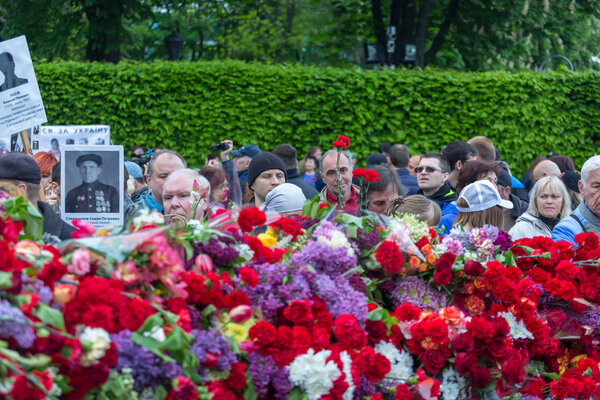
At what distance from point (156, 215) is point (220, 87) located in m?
11.3

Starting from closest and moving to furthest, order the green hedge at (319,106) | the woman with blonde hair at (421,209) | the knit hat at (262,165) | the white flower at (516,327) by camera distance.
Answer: the white flower at (516,327) → the woman with blonde hair at (421,209) → the knit hat at (262,165) → the green hedge at (319,106)

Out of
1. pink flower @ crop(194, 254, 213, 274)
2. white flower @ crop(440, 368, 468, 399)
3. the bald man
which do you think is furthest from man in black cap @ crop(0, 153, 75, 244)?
the bald man

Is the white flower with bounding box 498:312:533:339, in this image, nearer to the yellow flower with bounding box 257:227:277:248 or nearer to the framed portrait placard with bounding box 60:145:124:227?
the yellow flower with bounding box 257:227:277:248

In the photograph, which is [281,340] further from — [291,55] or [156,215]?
[291,55]

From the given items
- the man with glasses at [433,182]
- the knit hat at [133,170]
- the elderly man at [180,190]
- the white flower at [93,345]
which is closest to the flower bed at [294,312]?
the white flower at [93,345]

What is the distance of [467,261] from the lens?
3492 millimetres

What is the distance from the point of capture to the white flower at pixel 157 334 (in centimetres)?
235

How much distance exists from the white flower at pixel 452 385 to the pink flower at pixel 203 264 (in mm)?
1016

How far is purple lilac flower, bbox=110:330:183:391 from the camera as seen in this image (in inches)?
90.5

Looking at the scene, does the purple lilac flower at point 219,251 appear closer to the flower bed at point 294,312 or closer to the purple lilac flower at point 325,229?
the flower bed at point 294,312

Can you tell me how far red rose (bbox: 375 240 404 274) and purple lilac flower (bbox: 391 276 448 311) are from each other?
0.20 metres

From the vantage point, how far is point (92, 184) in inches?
213

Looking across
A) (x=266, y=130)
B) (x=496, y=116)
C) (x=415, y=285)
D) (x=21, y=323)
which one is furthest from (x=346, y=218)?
(x=496, y=116)

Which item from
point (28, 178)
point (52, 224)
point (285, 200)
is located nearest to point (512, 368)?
point (285, 200)
